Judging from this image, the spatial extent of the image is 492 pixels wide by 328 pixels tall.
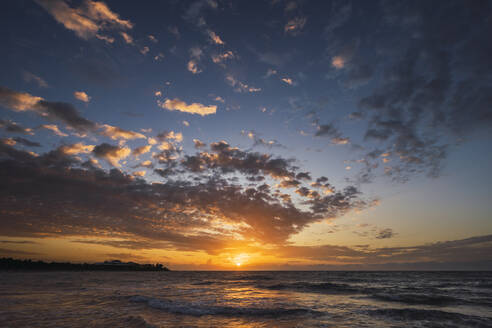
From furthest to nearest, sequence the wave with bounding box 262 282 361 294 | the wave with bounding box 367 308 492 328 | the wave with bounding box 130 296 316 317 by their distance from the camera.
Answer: the wave with bounding box 262 282 361 294
the wave with bounding box 130 296 316 317
the wave with bounding box 367 308 492 328

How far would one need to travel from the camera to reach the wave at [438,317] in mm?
13328

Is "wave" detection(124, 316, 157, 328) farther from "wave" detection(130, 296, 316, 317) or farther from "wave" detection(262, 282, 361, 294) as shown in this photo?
"wave" detection(262, 282, 361, 294)

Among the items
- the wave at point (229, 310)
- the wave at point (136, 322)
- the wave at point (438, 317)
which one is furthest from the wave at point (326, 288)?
the wave at point (136, 322)

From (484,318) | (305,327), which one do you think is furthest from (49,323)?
(484,318)

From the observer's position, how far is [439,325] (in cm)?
1299

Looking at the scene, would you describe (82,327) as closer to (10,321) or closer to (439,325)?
(10,321)

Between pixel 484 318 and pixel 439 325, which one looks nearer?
pixel 439 325

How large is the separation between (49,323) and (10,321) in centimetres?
184

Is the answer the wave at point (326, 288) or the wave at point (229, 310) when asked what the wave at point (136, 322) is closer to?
the wave at point (229, 310)

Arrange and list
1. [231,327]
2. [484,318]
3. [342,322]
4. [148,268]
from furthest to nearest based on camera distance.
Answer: [148,268]
[484,318]
[342,322]
[231,327]

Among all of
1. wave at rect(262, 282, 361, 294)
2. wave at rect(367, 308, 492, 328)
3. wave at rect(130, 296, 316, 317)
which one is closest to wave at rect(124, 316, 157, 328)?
wave at rect(130, 296, 316, 317)

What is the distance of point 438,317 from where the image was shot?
14.9 m

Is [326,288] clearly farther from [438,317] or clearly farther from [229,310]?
[229,310]

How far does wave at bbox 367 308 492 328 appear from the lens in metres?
13.3
